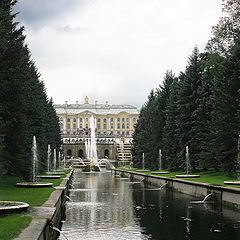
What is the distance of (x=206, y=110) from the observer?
95.9 feet

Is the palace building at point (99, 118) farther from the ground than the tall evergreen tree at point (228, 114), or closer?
farther from the ground

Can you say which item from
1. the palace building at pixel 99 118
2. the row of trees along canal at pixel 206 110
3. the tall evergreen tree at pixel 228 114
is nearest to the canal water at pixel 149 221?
the tall evergreen tree at pixel 228 114

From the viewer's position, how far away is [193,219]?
1173 centimetres

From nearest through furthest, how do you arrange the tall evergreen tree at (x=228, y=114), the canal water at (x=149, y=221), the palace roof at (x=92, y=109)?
1. the canal water at (x=149, y=221)
2. the tall evergreen tree at (x=228, y=114)
3. the palace roof at (x=92, y=109)

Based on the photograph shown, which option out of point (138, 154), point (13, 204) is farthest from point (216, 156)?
point (138, 154)

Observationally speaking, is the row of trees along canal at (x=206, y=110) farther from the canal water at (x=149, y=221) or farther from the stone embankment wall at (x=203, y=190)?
the canal water at (x=149, y=221)

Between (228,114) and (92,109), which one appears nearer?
(228,114)

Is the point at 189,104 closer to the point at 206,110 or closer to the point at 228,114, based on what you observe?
the point at 206,110

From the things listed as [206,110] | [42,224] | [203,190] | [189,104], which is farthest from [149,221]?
[189,104]

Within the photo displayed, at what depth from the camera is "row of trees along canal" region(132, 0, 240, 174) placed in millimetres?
22766

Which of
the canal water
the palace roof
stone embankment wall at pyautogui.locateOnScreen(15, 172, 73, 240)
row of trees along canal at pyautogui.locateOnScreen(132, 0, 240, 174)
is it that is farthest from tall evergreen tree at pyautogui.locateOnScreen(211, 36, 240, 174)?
the palace roof

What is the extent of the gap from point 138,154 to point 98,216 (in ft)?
128

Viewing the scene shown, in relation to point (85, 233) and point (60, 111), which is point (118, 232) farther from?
point (60, 111)

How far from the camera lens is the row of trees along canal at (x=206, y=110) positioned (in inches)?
896
